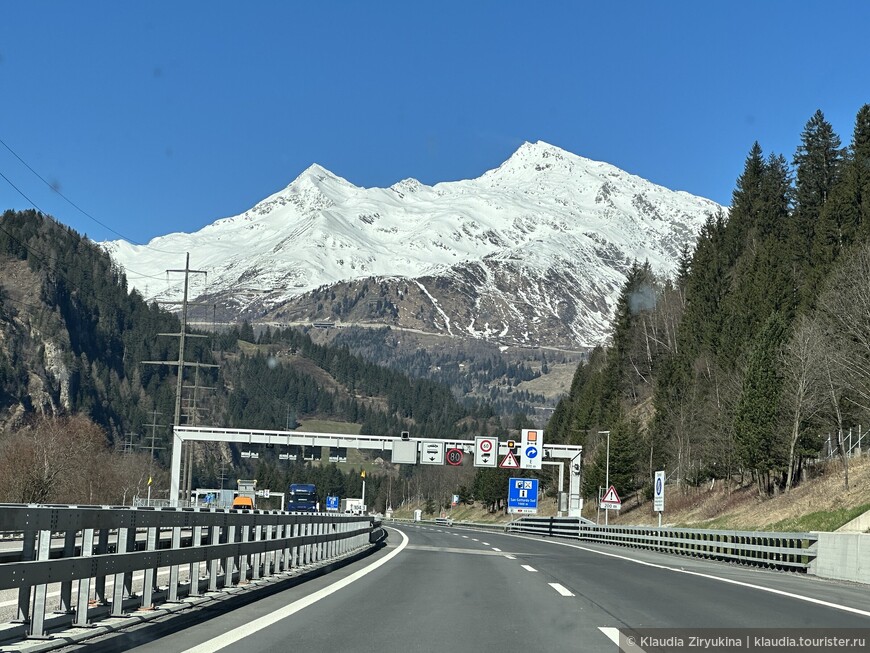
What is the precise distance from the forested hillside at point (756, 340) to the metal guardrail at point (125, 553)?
37409 mm

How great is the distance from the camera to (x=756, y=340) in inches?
2279

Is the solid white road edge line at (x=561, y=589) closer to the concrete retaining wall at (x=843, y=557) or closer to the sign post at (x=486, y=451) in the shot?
the concrete retaining wall at (x=843, y=557)

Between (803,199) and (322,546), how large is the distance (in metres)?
70.7

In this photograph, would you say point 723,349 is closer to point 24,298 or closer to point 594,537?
point 594,537

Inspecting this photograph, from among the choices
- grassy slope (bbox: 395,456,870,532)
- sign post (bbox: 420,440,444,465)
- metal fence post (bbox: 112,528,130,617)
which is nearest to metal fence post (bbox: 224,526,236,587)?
metal fence post (bbox: 112,528,130,617)

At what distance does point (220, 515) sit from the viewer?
515 inches

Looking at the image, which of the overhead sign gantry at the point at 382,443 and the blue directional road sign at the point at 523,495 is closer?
the overhead sign gantry at the point at 382,443

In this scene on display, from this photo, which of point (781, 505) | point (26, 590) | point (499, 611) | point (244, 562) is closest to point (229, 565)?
point (244, 562)

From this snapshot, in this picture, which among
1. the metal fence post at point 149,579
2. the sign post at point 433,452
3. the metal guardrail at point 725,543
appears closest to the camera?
the metal fence post at point 149,579

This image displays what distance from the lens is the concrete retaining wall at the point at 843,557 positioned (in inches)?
789

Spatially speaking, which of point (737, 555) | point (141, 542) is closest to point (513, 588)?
point (141, 542)

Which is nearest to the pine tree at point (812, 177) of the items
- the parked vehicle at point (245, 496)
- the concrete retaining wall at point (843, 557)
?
the parked vehicle at point (245, 496)

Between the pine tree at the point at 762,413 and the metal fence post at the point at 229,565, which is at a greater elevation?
the pine tree at the point at 762,413

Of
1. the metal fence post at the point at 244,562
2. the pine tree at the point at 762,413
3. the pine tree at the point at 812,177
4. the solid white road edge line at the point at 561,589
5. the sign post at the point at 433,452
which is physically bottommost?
the solid white road edge line at the point at 561,589
